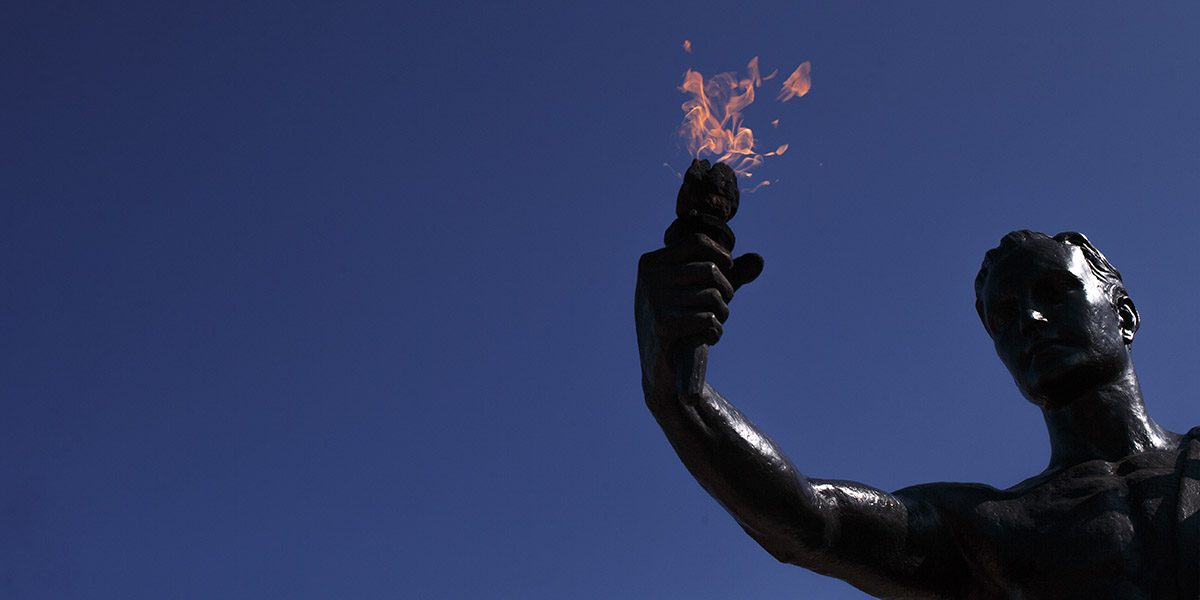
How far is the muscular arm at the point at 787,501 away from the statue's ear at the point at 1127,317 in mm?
1303

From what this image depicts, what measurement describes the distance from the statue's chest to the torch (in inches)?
59.5

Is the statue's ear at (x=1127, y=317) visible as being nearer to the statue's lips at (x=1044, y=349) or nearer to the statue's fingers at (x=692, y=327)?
the statue's lips at (x=1044, y=349)

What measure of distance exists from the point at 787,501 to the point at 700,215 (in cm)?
112

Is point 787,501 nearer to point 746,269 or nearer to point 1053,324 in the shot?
point 746,269

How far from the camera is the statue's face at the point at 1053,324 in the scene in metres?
5.99

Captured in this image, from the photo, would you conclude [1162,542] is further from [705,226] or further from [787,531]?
[705,226]

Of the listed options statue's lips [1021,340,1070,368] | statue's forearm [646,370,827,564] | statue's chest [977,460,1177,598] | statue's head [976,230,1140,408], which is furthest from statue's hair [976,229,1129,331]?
statue's forearm [646,370,827,564]

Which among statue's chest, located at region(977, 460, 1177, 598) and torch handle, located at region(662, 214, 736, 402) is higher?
torch handle, located at region(662, 214, 736, 402)

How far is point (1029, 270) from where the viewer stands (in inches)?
243

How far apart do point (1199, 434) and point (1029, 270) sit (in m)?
0.97

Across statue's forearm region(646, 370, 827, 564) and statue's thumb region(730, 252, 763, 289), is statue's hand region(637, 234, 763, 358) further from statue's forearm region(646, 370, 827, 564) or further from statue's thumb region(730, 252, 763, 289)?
statue's forearm region(646, 370, 827, 564)

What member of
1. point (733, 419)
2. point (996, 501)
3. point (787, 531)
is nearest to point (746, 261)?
point (733, 419)

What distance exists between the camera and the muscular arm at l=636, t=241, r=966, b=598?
4.95 meters

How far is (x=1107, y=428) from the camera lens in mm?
5992
